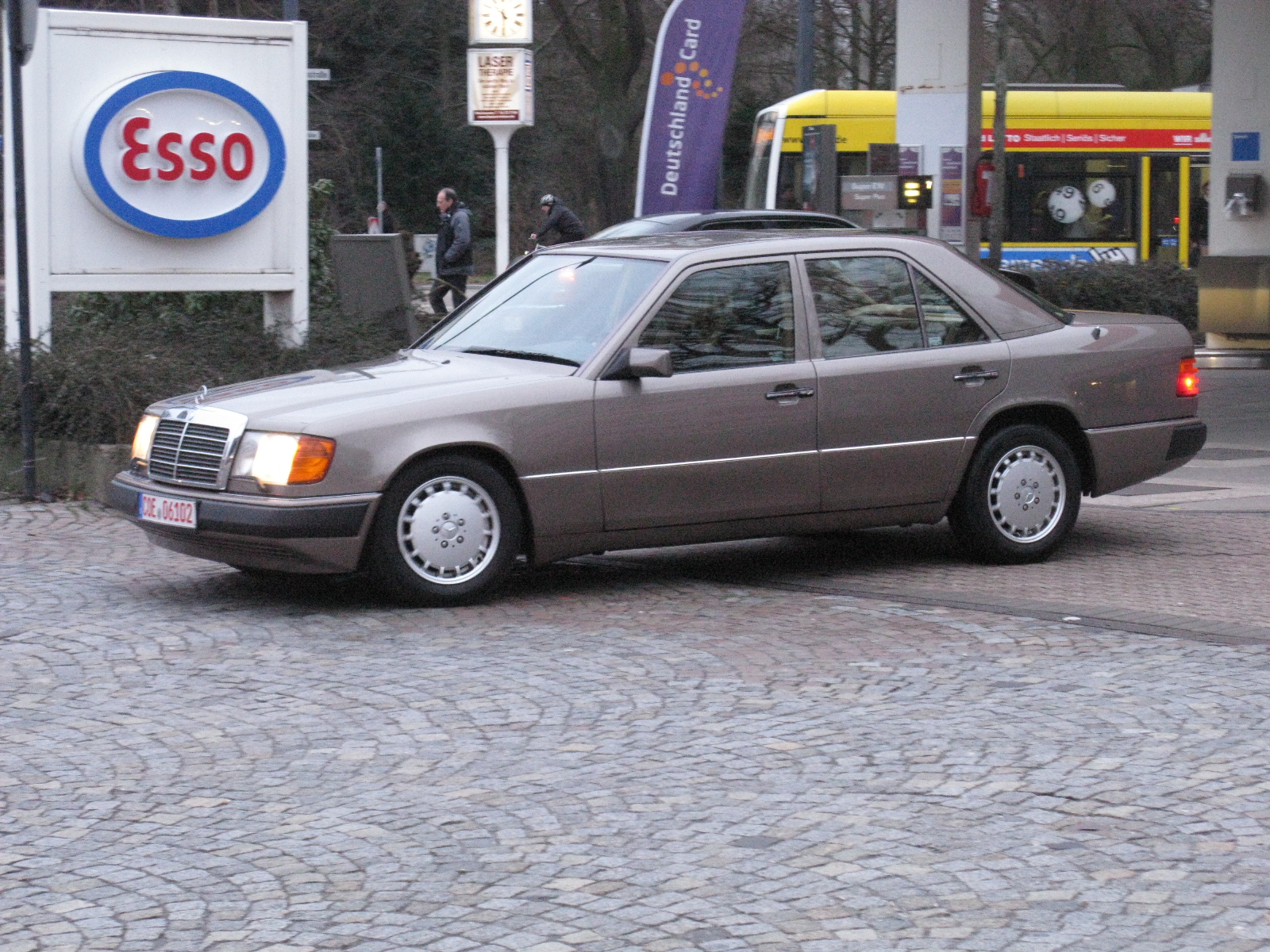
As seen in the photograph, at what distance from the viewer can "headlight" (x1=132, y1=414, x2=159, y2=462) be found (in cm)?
792

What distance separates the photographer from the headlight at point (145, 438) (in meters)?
7.92

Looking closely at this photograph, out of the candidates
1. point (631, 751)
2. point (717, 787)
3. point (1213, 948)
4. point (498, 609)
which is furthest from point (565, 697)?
point (1213, 948)

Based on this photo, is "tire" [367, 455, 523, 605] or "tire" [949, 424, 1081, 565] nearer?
"tire" [367, 455, 523, 605]

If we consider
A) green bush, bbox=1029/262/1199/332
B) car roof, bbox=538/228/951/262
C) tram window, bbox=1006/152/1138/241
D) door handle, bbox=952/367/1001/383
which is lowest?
door handle, bbox=952/367/1001/383

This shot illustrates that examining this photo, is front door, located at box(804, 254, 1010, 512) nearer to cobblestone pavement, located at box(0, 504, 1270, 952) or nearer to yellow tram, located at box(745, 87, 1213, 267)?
cobblestone pavement, located at box(0, 504, 1270, 952)

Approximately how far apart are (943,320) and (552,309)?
71.8 inches

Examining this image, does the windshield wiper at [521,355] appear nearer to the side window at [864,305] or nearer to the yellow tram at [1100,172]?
the side window at [864,305]

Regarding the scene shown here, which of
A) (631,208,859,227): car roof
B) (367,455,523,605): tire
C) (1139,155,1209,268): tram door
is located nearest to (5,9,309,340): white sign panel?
(631,208,859,227): car roof

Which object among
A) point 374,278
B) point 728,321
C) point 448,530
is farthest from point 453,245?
point 448,530

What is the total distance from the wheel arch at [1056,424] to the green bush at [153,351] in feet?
17.1

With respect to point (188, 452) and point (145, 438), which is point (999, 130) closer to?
point (145, 438)

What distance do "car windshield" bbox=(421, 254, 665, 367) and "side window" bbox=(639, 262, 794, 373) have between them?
17cm

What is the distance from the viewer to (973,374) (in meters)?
8.50

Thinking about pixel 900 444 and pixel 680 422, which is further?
pixel 900 444
